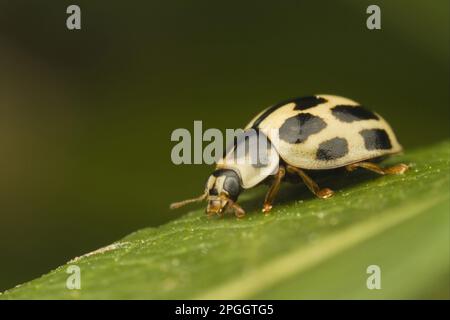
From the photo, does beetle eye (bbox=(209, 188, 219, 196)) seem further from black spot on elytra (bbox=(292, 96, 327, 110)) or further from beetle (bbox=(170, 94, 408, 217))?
black spot on elytra (bbox=(292, 96, 327, 110))

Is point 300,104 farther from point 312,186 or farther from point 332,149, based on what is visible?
point 312,186

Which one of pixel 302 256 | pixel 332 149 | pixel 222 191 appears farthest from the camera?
pixel 222 191

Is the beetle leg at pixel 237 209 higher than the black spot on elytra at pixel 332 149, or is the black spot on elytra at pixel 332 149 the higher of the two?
the black spot on elytra at pixel 332 149

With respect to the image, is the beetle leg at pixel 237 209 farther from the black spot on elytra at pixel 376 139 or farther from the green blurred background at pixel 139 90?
the green blurred background at pixel 139 90

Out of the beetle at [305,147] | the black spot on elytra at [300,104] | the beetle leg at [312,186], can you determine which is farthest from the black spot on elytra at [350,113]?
the beetle leg at [312,186]

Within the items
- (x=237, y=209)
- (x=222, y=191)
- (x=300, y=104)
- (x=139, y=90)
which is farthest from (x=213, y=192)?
(x=139, y=90)

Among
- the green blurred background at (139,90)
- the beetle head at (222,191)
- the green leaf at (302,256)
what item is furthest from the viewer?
the green blurred background at (139,90)
